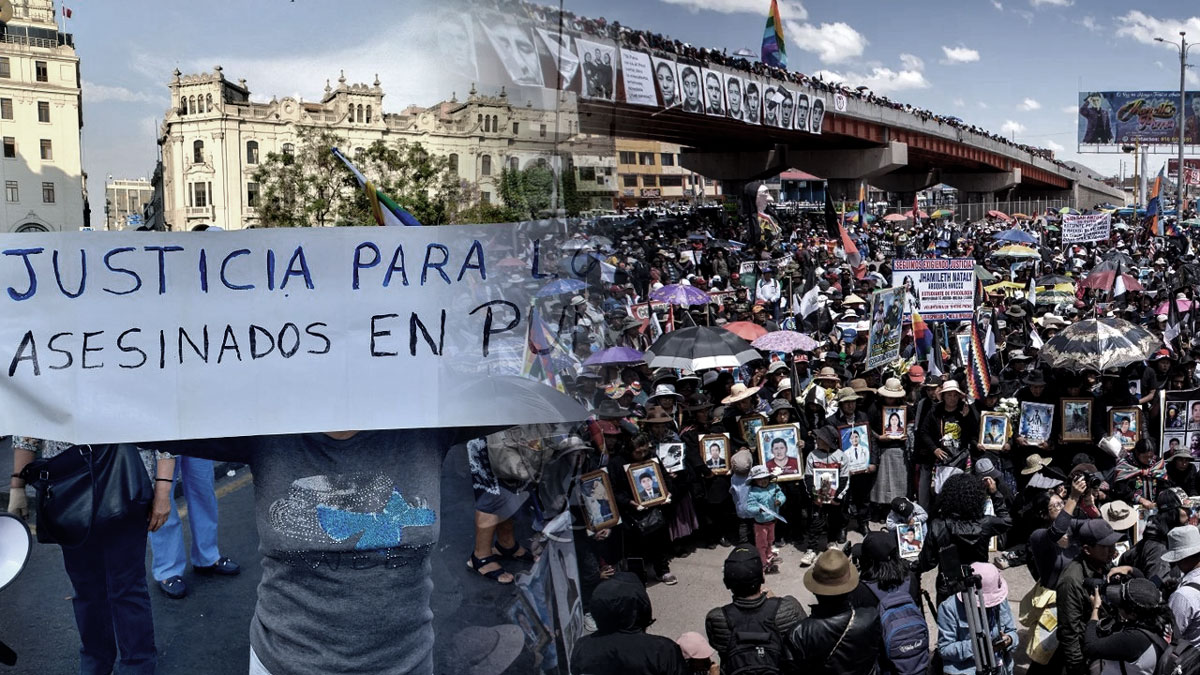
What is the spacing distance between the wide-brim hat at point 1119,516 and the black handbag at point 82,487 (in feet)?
17.9

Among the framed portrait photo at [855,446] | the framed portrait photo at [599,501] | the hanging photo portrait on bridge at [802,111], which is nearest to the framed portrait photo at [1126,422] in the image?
the framed portrait photo at [855,446]

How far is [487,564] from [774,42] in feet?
177

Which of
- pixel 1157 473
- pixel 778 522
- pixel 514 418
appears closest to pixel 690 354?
pixel 778 522

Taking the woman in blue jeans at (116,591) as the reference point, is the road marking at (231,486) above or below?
above

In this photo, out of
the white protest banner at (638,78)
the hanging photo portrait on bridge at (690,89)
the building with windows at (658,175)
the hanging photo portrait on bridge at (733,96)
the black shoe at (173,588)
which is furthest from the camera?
the building with windows at (658,175)

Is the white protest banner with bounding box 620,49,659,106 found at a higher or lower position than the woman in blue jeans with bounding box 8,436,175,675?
higher

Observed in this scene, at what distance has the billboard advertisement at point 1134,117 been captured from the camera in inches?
4080

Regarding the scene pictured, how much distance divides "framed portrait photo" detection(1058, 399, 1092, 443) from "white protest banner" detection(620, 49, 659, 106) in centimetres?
1804

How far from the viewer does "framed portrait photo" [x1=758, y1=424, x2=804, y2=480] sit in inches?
313

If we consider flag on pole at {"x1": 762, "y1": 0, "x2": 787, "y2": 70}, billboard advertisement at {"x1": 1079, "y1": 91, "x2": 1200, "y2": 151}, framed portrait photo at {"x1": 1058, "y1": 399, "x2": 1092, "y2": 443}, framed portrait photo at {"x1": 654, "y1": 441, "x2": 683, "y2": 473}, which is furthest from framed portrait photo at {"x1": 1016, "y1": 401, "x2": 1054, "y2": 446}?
billboard advertisement at {"x1": 1079, "y1": 91, "x2": 1200, "y2": 151}

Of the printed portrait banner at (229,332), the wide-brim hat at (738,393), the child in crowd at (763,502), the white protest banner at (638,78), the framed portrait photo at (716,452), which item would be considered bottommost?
the child in crowd at (763,502)

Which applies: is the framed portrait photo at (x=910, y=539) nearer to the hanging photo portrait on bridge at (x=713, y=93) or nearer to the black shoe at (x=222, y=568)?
the black shoe at (x=222, y=568)

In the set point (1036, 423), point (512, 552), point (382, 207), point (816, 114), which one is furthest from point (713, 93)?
point (382, 207)

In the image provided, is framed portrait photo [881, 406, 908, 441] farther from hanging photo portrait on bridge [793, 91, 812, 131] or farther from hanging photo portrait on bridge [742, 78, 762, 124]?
hanging photo portrait on bridge [793, 91, 812, 131]
